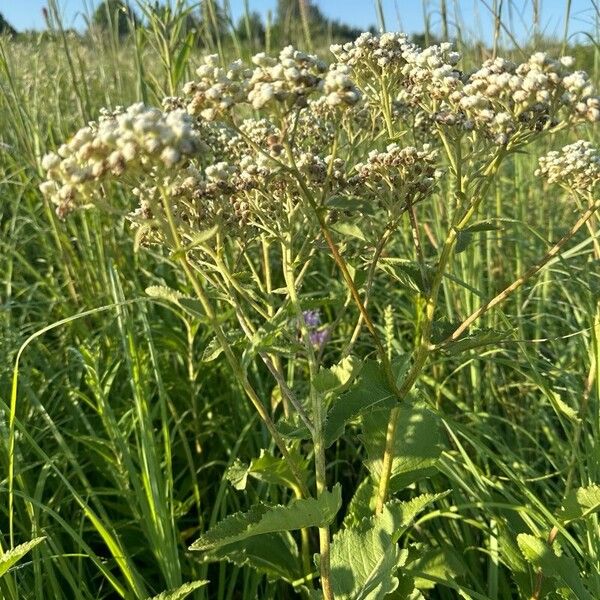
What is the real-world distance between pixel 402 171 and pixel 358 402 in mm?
628

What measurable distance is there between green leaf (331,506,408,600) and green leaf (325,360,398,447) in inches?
9.9

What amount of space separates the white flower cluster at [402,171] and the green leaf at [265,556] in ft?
3.74

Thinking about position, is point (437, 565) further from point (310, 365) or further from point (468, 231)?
point (468, 231)

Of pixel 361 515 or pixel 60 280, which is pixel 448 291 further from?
pixel 60 280

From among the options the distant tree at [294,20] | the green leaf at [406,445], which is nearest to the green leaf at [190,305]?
the green leaf at [406,445]

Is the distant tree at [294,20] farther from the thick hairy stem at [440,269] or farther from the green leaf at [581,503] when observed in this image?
the green leaf at [581,503]

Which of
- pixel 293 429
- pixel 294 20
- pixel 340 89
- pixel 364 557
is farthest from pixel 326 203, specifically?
pixel 294 20

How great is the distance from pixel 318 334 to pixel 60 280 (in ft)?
6.23

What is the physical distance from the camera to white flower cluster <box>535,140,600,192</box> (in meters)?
2.10

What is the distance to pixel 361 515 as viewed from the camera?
6.66 feet

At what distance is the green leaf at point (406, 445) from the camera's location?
6.50 feet

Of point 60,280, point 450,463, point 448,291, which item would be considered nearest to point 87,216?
point 60,280

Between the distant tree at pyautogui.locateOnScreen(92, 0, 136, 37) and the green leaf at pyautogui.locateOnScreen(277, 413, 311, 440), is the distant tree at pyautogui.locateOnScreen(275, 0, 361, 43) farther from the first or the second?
the green leaf at pyautogui.locateOnScreen(277, 413, 311, 440)

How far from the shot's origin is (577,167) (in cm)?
211
